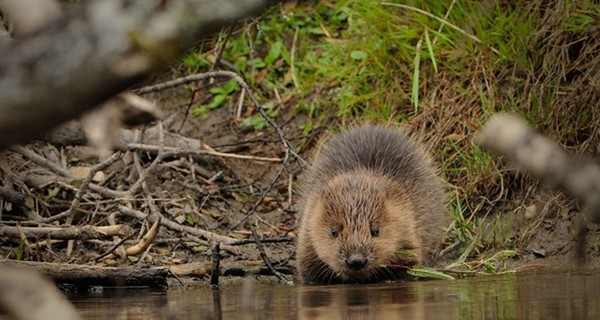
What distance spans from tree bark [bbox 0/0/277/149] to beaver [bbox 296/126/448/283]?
4266 mm

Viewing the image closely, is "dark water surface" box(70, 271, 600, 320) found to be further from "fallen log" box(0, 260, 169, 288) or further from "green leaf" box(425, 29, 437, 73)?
"green leaf" box(425, 29, 437, 73)

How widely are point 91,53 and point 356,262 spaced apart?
14.3ft

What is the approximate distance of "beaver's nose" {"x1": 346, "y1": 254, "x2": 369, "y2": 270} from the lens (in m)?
6.26

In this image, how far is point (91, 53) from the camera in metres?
2.05

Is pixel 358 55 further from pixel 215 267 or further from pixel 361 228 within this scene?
pixel 215 267

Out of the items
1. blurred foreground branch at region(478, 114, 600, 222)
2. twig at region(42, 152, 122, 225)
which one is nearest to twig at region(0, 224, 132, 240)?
twig at region(42, 152, 122, 225)

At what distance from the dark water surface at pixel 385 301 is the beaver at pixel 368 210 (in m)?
0.35

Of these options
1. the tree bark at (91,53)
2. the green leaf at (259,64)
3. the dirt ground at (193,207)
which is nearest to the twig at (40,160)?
the dirt ground at (193,207)

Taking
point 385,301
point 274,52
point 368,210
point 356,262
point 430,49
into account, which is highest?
point 274,52

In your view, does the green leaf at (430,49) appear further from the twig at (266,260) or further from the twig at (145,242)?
the twig at (145,242)

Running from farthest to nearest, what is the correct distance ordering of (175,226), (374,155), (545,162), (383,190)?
1. (175,226)
2. (374,155)
3. (383,190)
4. (545,162)

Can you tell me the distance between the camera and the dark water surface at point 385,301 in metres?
4.18

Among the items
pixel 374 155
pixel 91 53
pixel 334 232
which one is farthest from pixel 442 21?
pixel 91 53

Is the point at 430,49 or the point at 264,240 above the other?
the point at 430,49
